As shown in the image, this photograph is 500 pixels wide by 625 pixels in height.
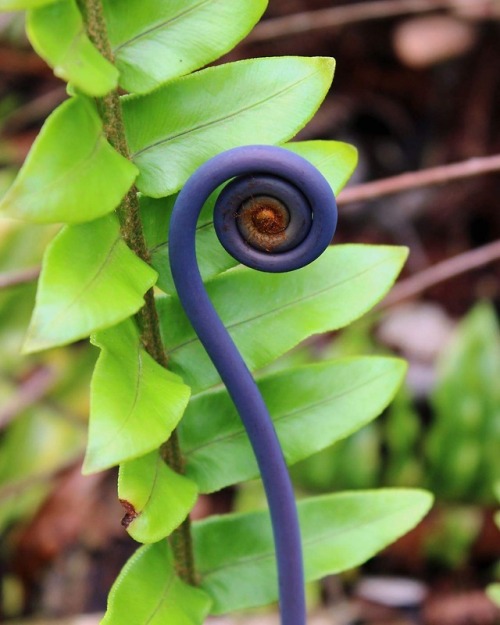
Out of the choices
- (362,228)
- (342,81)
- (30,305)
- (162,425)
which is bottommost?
(162,425)

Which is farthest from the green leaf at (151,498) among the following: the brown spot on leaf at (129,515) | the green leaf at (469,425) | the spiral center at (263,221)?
the green leaf at (469,425)

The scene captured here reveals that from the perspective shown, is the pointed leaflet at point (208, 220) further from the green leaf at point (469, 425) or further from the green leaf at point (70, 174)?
the green leaf at point (469, 425)

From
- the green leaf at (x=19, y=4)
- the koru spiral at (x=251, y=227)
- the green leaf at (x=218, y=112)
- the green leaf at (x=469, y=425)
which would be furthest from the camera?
the green leaf at (x=469, y=425)

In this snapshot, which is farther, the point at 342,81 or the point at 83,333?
the point at 342,81

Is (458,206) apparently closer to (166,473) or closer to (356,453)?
(356,453)

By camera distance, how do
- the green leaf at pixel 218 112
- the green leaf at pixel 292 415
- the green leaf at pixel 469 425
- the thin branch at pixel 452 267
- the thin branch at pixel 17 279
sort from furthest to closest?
the green leaf at pixel 469 425 → the thin branch at pixel 452 267 → the thin branch at pixel 17 279 → the green leaf at pixel 292 415 → the green leaf at pixel 218 112

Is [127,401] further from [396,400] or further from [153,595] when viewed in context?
[396,400]

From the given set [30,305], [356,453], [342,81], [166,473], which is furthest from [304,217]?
[342,81]

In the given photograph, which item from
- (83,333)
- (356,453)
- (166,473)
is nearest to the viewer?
(83,333)
